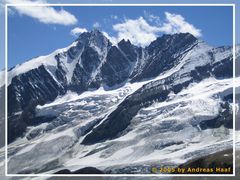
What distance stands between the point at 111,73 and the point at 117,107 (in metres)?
1.51

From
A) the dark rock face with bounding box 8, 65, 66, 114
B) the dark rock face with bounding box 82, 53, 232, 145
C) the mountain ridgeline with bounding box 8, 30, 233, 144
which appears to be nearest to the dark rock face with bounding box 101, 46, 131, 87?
the mountain ridgeline with bounding box 8, 30, 233, 144

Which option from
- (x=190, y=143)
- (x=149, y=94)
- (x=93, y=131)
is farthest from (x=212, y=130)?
(x=93, y=131)

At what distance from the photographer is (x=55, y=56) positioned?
2323 cm

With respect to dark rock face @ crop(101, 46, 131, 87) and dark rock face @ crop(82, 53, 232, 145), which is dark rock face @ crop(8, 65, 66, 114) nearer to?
dark rock face @ crop(101, 46, 131, 87)

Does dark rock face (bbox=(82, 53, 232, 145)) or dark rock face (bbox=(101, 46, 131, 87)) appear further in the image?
dark rock face (bbox=(101, 46, 131, 87))

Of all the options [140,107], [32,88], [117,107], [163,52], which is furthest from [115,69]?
[32,88]

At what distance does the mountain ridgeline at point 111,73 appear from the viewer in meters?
22.4

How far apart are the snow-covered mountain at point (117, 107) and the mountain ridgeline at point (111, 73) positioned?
46mm

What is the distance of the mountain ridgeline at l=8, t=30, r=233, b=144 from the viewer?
73.6 ft

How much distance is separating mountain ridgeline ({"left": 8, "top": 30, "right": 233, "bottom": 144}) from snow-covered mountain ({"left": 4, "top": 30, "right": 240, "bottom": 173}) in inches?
1.8

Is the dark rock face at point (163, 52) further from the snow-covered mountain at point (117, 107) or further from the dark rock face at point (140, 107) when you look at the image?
the dark rock face at point (140, 107)

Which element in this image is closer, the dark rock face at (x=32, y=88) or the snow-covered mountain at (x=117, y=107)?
the snow-covered mountain at (x=117, y=107)

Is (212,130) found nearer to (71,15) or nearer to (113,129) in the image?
(113,129)

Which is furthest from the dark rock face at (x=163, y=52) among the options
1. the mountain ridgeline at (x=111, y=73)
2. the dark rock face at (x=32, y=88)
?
the dark rock face at (x=32, y=88)
